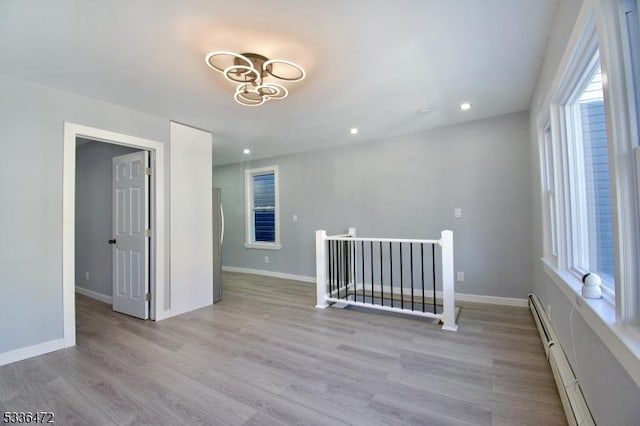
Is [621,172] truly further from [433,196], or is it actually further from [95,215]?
[95,215]

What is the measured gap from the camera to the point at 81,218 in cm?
464

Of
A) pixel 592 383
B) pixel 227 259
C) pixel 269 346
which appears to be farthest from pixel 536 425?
pixel 227 259

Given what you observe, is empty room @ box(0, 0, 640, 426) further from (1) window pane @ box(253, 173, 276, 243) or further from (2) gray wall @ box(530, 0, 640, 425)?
(1) window pane @ box(253, 173, 276, 243)

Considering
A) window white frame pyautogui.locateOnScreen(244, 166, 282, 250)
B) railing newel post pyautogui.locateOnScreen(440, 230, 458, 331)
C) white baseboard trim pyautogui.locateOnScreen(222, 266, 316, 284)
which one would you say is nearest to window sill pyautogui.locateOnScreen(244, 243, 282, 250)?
window white frame pyautogui.locateOnScreen(244, 166, 282, 250)

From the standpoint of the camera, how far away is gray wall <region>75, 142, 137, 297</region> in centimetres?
416

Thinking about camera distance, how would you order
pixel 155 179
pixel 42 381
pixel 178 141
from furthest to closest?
pixel 178 141 < pixel 155 179 < pixel 42 381

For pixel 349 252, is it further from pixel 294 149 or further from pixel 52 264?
pixel 52 264

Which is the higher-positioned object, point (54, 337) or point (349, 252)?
point (349, 252)

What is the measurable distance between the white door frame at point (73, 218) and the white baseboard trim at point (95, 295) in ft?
4.21

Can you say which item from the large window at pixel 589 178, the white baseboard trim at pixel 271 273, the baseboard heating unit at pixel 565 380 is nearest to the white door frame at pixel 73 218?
the white baseboard trim at pixel 271 273

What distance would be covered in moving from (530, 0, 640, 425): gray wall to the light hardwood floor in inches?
13.1

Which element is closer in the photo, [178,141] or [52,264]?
[52,264]

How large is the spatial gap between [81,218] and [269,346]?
4.08 meters

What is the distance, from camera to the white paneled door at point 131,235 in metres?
3.40
